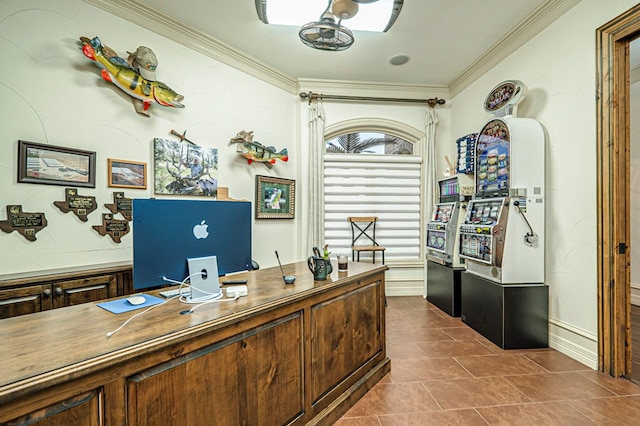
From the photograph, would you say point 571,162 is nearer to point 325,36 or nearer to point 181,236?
point 325,36

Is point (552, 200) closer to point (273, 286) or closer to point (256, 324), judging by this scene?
point (273, 286)

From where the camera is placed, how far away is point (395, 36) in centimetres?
360

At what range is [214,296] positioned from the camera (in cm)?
163

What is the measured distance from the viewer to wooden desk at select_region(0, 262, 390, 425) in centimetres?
93

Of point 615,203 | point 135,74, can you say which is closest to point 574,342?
point 615,203

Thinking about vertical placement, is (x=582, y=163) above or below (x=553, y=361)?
above

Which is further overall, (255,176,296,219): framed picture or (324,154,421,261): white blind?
(324,154,421,261): white blind

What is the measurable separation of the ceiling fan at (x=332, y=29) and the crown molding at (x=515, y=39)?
199 cm

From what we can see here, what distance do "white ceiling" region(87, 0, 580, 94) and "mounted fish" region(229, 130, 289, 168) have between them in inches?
41.2

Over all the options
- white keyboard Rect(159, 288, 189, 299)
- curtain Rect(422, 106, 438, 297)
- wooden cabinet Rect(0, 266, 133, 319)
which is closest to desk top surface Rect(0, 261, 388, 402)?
white keyboard Rect(159, 288, 189, 299)

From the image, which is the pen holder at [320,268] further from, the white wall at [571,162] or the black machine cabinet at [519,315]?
the white wall at [571,162]

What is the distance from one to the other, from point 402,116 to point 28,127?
175 inches

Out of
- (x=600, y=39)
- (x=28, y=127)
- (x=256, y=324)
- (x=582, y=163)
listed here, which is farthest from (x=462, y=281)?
(x=28, y=127)

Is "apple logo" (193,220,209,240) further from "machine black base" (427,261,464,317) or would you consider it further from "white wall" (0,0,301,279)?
"machine black base" (427,261,464,317)
